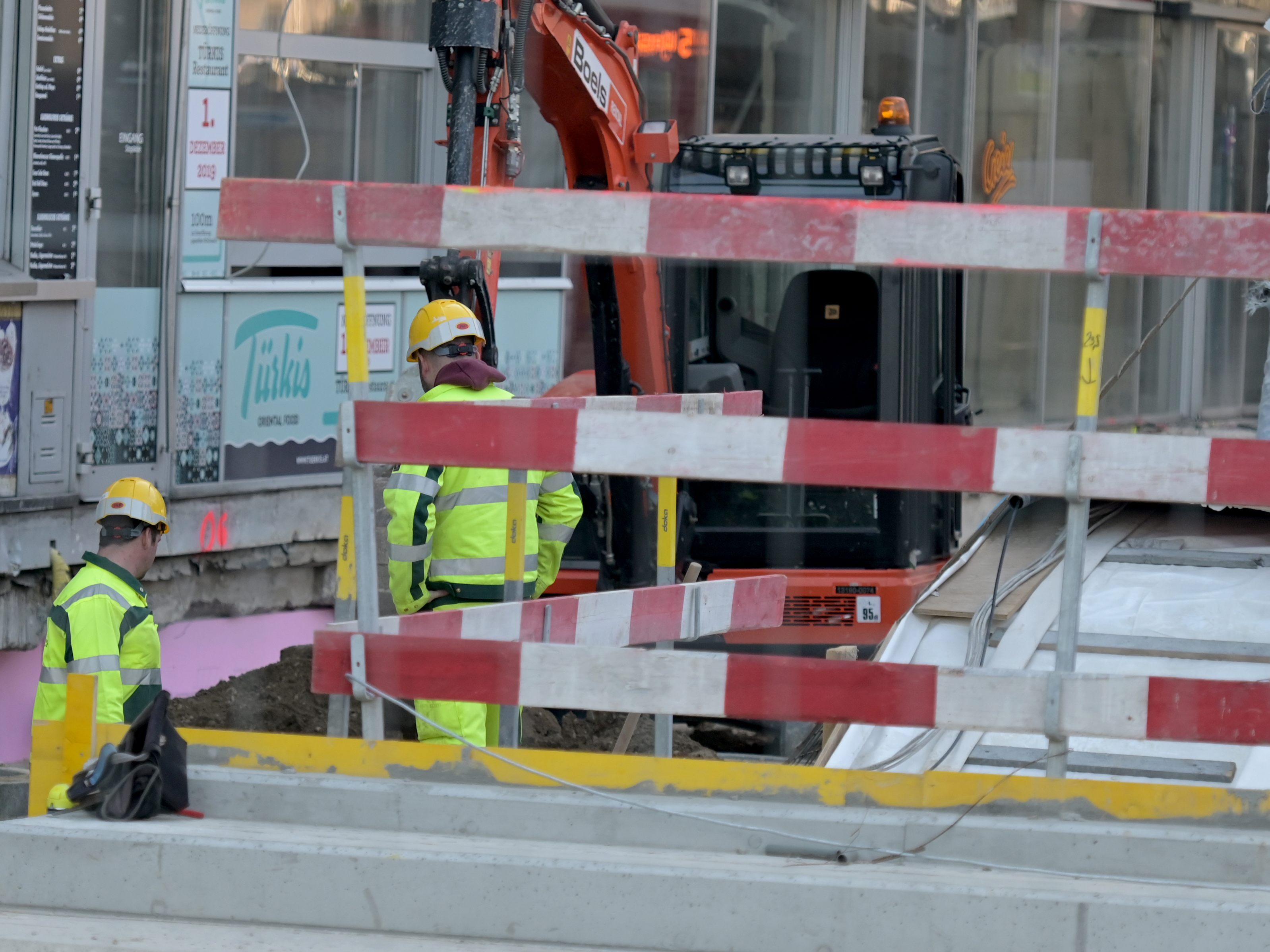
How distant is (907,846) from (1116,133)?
1619 cm

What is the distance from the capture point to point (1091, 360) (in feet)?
9.89

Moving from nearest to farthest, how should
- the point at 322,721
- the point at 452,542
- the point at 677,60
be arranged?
the point at 452,542 → the point at 322,721 → the point at 677,60

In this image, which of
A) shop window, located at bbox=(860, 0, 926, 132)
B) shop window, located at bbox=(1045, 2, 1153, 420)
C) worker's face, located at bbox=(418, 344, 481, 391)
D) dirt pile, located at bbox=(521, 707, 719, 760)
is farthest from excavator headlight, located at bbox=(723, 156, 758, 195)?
shop window, located at bbox=(1045, 2, 1153, 420)

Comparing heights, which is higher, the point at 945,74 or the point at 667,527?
the point at 945,74

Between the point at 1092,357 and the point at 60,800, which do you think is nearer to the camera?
the point at 1092,357

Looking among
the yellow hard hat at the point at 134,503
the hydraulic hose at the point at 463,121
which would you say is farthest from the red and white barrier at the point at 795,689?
the hydraulic hose at the point at 463,121

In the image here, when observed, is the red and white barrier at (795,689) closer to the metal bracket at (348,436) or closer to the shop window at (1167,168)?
the metal bracket at (348,436)

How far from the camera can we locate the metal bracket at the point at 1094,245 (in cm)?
299

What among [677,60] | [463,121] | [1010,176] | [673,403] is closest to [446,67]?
[463,121]

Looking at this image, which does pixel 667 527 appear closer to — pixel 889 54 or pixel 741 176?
pixel 741 176

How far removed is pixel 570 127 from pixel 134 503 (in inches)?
137

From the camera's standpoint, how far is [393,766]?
324cm

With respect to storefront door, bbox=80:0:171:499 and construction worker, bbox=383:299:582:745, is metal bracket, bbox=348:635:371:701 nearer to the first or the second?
construction worker, bbox=383:299:582:745

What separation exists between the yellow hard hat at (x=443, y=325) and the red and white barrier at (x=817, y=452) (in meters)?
2.14
